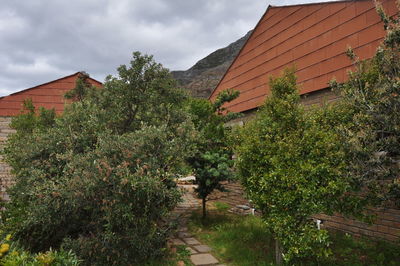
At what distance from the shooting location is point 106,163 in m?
4.47

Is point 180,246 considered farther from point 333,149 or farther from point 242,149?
point 333,149

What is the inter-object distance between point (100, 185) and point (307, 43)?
263 inches

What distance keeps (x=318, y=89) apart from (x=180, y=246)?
17.1 ft

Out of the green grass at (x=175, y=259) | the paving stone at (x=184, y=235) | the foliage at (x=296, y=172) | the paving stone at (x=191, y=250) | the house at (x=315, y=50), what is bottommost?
the paving stone at (x=184, y=235)

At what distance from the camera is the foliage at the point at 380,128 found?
3680 millimetres

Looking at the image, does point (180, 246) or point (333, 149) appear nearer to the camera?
point (333, 149)

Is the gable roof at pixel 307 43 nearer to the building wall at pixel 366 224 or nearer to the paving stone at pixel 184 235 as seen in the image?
the building wall at pixel 366 224

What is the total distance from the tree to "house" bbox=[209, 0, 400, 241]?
5.35 feet

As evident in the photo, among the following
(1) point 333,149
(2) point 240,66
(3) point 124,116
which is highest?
(2) point 240,66

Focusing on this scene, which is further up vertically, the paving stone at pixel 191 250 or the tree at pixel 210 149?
the tree at pixel 210 149

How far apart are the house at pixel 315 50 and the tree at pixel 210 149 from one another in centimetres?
163

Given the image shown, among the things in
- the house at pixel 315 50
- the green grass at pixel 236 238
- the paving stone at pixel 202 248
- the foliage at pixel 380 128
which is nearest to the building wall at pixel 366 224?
the house at pixel 315 50

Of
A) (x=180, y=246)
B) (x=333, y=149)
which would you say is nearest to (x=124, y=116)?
(x=180, y=246)

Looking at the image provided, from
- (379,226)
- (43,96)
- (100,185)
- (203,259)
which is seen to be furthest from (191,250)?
(43,96)
